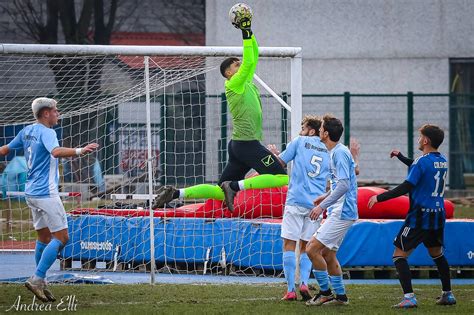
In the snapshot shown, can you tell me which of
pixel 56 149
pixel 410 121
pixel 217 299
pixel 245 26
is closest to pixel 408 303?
pixel 217 299

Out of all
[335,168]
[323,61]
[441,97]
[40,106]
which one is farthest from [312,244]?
[323,61]

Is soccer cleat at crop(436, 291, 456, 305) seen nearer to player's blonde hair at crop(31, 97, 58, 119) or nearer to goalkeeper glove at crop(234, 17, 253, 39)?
goalkeeper glove at crop(234, 17, 253, 39)

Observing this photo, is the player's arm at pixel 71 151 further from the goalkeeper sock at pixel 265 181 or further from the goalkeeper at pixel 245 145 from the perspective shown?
the goalkeeper sock at pixel 265 181

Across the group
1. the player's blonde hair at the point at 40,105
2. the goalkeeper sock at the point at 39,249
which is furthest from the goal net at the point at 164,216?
the goalkeeper sock at the point at 39,249

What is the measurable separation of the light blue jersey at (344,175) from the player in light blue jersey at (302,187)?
0.51 metres

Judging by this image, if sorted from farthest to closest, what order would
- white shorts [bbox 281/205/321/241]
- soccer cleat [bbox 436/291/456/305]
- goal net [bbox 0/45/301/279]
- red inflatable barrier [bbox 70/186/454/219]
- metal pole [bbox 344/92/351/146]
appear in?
metal pole [bbox 344/92/351/146], red inflatable barrier [bbox 70/186/454/219], goal net [bbox 0/45/301/279], white shorts [bbox 281/205/321/241], soccer cleat [bbox 436/291/456/305]

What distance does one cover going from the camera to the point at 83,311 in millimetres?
10516

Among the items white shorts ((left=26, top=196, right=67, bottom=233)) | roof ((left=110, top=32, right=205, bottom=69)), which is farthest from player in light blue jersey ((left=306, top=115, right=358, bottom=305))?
roof ((left=110, top=32, right=205, bottom=69))

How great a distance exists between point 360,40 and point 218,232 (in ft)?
59.5

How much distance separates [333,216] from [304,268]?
1.08m

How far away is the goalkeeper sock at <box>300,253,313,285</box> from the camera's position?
39.2 ft

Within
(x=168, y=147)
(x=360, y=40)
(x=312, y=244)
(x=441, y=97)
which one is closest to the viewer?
(x=312, y=244)

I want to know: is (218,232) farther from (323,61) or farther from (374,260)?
(323,61)

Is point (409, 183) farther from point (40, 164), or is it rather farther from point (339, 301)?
point (40, 164)
